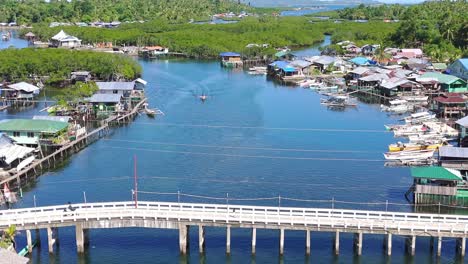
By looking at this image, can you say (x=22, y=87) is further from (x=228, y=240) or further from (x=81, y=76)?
(x=228, y=240)

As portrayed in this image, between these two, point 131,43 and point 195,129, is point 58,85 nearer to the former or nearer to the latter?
point 195,129

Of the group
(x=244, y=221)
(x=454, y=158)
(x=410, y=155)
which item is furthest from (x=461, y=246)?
(x=410, y=155)

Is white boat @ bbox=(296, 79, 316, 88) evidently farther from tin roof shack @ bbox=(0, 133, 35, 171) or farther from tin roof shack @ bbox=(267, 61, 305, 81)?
tin roof shack @ bbox=(0, 133, 35, 171)

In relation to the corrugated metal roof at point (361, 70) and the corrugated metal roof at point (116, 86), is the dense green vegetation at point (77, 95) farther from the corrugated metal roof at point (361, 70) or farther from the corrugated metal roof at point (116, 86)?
the corrugated metal roof at point (361, 70)

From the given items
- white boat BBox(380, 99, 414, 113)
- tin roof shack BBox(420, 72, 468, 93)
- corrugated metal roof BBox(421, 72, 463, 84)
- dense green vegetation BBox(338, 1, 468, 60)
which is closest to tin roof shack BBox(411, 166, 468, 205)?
white boat BBox(380, 99, 414, 113)

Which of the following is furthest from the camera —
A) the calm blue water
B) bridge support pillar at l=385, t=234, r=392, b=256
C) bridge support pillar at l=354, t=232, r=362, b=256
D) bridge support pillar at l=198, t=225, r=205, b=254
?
the calm blue water

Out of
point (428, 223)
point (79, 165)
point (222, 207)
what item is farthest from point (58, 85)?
point (428, 223)
